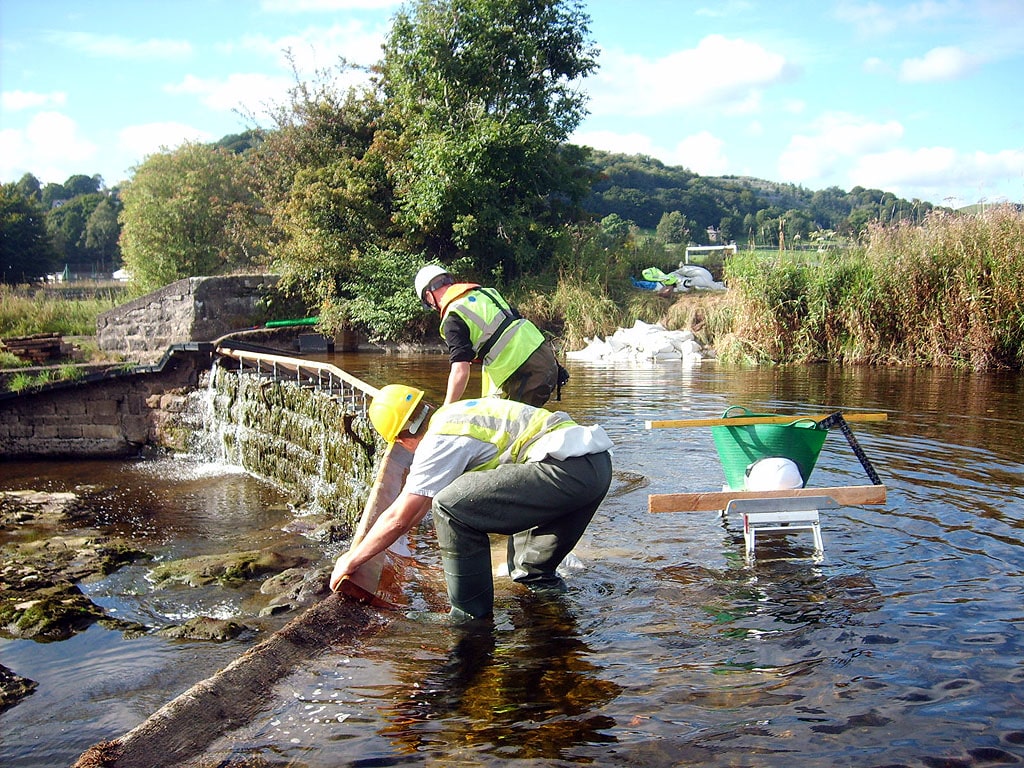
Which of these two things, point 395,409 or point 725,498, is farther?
point 725,498

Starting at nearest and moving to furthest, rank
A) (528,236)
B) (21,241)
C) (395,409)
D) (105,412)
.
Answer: (395,409) → (105,412) → (528,236) → (21,241)

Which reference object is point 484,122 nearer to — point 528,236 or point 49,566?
point 528,236

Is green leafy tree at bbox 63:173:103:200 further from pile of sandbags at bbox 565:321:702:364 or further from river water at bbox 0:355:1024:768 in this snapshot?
river water at bbox 0:355:1024:768

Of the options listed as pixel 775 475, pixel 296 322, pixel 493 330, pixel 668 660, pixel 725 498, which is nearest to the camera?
pixel 668 660

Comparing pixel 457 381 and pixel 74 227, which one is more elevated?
pixel 74 227

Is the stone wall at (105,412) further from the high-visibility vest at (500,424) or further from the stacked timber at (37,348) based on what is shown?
the high-visibility vest at (500,424)

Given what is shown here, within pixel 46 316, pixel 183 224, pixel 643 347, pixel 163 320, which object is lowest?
pixel 643 347

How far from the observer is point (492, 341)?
250 inches

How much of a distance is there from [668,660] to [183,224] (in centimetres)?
3124

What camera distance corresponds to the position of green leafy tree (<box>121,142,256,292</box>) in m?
31.3

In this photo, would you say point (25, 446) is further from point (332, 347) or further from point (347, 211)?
point (347, 211)

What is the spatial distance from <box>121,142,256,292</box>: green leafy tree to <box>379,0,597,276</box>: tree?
30.4 ft

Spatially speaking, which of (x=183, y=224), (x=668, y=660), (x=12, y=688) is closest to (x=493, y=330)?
(x=668, y=660)

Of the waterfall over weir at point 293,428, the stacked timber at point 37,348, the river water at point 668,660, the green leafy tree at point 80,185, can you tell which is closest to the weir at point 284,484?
the waterfall over weir at point 293,428
